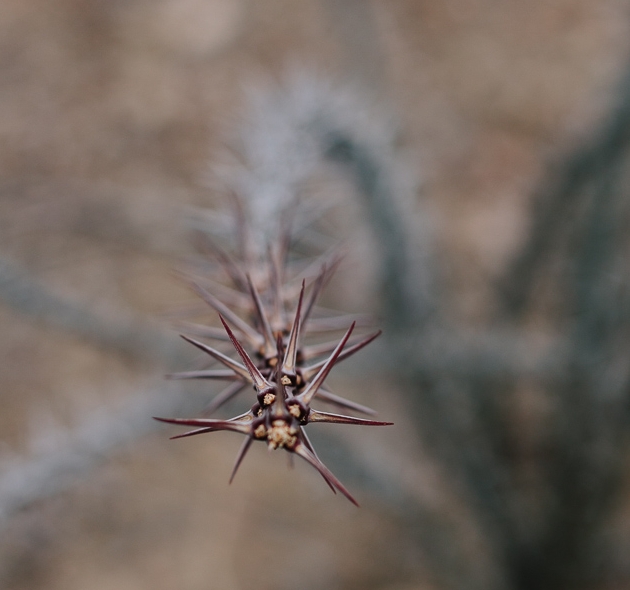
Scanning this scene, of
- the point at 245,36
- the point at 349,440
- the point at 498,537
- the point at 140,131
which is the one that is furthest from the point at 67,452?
the point at 245,36

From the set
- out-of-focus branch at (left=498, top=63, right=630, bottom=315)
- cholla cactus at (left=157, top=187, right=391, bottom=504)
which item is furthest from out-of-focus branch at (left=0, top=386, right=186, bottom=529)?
out-of-focus branch at (left=498, top=63, right=630, bottom=315)

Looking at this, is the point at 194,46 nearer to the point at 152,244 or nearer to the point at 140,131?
the point at 140,131

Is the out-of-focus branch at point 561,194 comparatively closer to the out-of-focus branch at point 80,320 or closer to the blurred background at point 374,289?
the blurred background at point 374,289

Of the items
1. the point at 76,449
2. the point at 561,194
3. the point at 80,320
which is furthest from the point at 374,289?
the point at 76,449

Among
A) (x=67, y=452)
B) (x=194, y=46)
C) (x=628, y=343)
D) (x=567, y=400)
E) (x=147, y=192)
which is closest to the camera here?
(x=67, y=452)

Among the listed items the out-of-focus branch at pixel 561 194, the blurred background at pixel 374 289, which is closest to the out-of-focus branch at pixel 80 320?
the blurred background at pixel 374 289

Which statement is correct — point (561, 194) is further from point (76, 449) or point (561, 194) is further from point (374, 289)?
point (76, 449)
